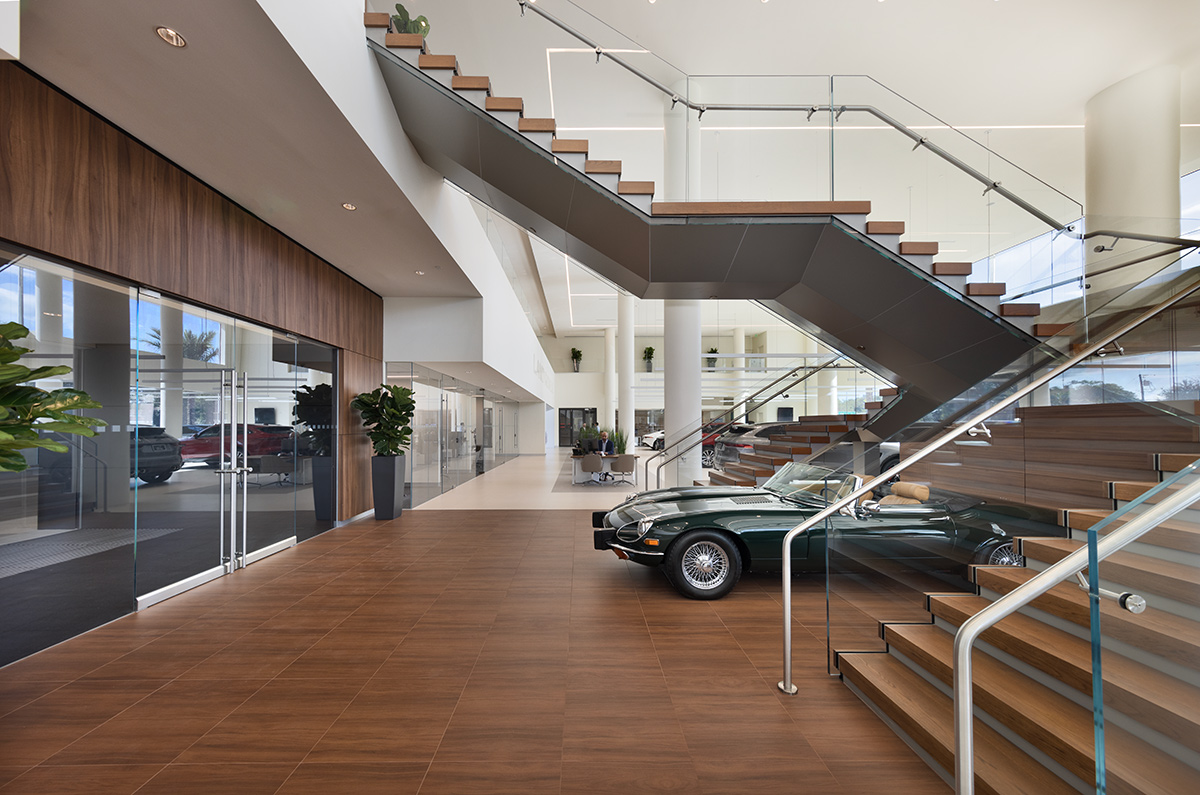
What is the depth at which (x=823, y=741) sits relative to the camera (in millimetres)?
2541

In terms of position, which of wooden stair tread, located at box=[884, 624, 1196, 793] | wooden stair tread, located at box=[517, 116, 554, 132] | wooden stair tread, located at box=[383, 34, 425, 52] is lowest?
wooden stair tread, located at box=[884, 624, 1196, 793]

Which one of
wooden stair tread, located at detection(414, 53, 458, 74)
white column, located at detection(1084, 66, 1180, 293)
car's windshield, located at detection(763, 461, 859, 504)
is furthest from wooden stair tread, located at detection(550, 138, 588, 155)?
white column, located at detection(1084, 66, 1180, 293)

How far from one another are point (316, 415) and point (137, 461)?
286cm

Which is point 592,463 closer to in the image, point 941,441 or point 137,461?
point 137,461

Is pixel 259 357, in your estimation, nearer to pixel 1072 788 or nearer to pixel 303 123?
pixel 303 123

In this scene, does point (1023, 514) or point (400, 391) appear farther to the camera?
point (400, 391)

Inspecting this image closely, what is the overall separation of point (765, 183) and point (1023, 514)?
3.63 metres

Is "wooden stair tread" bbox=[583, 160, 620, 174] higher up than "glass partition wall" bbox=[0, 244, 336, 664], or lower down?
higher up

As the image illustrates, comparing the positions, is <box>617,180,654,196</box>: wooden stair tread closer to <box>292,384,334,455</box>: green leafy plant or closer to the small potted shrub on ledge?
<box>292,384,334,455</box>: green leafy plant

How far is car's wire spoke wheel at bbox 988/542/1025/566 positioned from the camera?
298 cm

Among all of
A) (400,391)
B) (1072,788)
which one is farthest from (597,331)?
(1072,788)

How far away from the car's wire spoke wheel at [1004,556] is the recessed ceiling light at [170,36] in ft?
16.4

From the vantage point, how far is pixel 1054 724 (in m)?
1.99

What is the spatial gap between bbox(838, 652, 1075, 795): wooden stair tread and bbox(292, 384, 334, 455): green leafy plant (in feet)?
19.9
